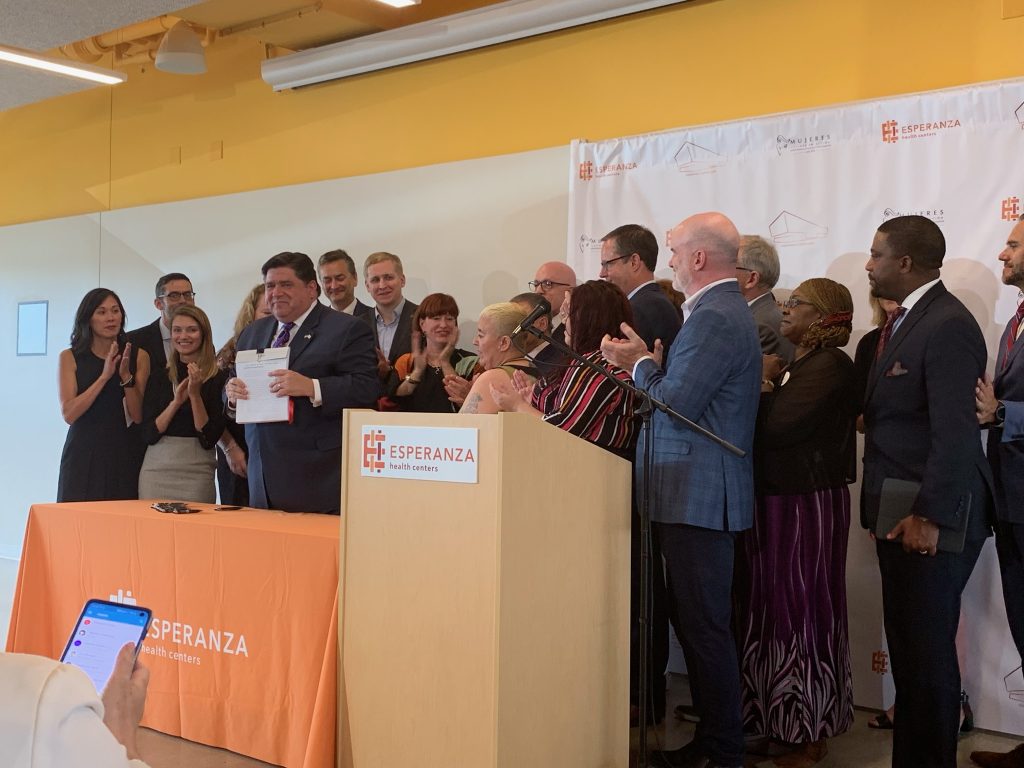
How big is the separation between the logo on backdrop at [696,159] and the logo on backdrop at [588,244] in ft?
1.88

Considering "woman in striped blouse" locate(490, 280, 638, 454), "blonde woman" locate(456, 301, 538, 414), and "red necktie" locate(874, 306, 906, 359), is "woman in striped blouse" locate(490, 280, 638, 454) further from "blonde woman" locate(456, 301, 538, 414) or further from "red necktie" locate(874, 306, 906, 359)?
"red necktie" locate(874, 306, 906, 359)

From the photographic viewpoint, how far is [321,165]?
679 cm

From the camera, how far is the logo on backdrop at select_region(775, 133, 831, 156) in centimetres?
455

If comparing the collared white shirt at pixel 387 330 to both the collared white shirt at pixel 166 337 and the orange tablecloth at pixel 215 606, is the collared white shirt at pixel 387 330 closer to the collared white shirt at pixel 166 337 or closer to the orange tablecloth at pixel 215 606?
the collared white shirt at pixel 166 337

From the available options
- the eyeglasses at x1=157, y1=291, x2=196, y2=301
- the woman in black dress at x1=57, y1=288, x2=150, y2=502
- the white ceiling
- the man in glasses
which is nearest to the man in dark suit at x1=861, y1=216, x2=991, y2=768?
the man in glasses

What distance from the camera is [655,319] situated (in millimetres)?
4074

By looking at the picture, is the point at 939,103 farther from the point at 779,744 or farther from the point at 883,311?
the point at 779,744

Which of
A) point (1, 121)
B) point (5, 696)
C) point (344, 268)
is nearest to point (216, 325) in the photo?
point (344, 268)

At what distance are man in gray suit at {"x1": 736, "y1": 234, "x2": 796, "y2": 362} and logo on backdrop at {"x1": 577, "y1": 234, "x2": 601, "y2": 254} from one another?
2.94 feet

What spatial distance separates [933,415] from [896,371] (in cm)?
21

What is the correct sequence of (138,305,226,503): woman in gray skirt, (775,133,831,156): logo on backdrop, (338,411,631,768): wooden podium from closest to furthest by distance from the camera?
(338,411,631,768): wooden podium < (775,133,831,156): logo on backdrop < (138,305,226,503): woman in gray skirt

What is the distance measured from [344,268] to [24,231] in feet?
12.5

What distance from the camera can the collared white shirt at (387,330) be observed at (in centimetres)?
600

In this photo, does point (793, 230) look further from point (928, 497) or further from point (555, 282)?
point (928, 497)
